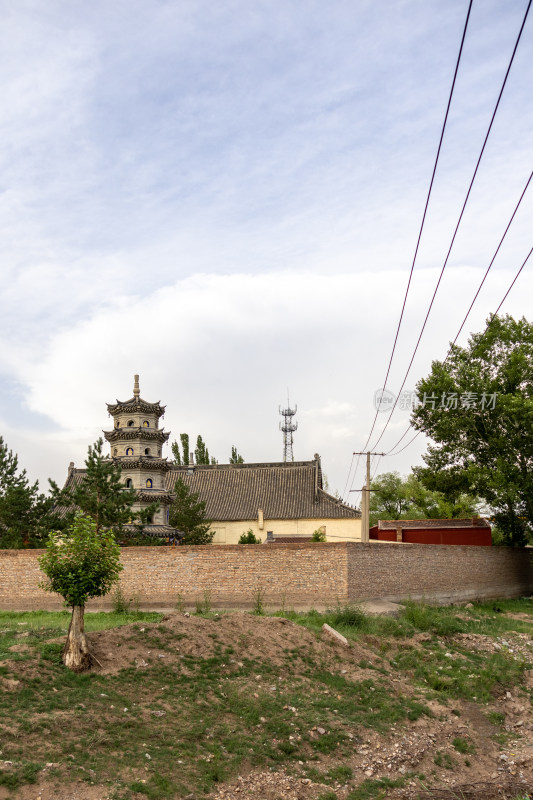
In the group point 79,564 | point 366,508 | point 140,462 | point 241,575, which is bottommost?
point 241,575

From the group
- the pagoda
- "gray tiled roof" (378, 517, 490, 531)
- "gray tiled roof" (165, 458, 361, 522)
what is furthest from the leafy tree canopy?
"gray tiled roof" (165, 458, 361, 522)

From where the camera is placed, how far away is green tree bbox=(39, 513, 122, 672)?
11.8m

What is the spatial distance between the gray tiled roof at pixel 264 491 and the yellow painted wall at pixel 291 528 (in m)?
0.35

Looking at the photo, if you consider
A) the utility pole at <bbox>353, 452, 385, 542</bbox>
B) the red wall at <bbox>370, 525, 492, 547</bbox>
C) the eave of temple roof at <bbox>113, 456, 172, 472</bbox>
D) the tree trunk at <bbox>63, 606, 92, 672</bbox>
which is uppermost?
the eave of temple roof at <bbox>113, 456, 172, 472</bbox>

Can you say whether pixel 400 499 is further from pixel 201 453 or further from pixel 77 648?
pixel 77 648

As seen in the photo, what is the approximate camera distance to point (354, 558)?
19.7 metres

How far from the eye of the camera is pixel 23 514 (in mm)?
26781

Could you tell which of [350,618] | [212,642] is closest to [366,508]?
[350,618]

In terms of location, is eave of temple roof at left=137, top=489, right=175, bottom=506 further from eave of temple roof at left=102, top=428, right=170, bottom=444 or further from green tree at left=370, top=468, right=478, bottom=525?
green tree at left=370, top=468, right=478, bottom=525

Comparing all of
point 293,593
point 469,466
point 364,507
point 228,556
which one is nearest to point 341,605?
point 293,593

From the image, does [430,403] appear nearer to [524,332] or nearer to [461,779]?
[524,332]

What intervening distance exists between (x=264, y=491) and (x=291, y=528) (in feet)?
12.0

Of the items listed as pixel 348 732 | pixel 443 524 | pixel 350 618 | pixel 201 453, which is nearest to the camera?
pixel 348 732

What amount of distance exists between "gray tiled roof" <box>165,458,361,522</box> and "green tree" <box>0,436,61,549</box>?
59.7 ft
